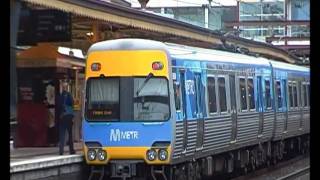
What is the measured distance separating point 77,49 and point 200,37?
158 inches

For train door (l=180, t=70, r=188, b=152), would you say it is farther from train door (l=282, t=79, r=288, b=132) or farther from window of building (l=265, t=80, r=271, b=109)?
train door (l=282, t=79, r=288, b=132)

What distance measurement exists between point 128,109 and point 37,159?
68.6 inches

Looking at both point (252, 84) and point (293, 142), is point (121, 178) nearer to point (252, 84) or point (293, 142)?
point (252, 84)

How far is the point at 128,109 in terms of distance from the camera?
11641 mm

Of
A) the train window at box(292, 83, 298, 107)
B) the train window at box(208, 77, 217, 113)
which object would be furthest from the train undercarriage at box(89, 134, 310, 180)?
the train window at box(292, 83, 298, 107)

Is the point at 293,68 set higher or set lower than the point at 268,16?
lower

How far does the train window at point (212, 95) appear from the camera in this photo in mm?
13651

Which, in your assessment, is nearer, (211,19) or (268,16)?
(268,16)

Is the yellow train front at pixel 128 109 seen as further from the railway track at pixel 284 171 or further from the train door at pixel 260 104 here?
the train door at pixel 260 104

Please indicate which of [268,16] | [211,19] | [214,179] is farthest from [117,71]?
[211,19]

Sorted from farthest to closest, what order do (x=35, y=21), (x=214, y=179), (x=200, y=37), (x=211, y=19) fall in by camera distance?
(x=211, y=19), (x=200, y=37), (x=214, y=179), (x=35, y=21)

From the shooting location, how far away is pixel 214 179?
16141 millimetres

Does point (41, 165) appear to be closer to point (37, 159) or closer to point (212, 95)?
point (37, 159)

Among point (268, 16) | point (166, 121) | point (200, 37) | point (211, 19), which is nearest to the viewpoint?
point (166, 121)
